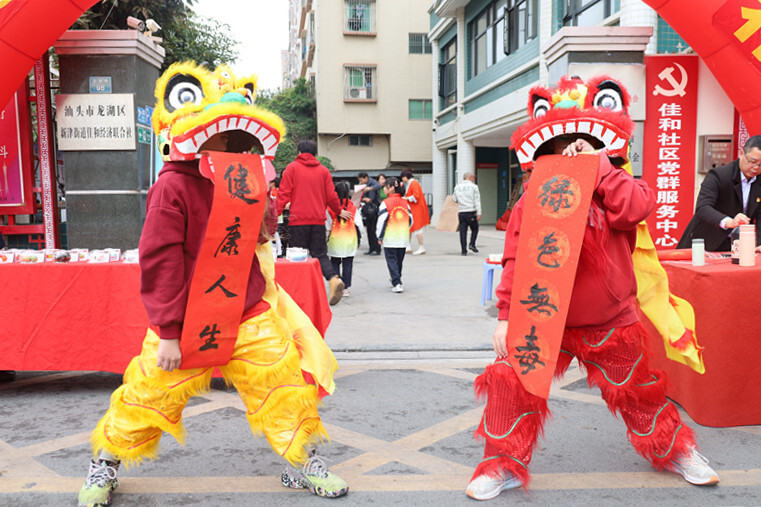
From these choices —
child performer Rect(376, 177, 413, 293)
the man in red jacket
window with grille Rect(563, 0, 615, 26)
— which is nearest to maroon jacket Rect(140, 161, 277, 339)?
the man in red jacket

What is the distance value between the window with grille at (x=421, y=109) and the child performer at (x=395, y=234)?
2106cm

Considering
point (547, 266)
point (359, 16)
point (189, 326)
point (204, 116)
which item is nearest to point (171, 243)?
point (189, 326)

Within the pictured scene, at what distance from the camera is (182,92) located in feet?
8.86

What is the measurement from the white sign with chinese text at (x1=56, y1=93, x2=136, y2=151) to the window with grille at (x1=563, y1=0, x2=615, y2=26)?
27.7ft

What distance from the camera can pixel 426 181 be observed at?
26812 millimetres

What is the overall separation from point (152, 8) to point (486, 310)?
23.3 feet

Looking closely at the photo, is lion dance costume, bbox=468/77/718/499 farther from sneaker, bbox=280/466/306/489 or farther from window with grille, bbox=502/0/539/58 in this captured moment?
window with grille, bbox=502/0/539/58

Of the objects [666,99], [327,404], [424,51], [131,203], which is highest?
[424,51]

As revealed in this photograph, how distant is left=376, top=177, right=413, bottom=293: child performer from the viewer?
828 centimetres

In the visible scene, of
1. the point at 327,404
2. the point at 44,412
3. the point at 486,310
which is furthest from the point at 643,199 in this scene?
the point at 486,310

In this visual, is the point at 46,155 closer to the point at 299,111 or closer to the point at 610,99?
the point at 610,99

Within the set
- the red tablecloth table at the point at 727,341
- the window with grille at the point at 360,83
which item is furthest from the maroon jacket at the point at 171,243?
the window with grille at the point at 360,83

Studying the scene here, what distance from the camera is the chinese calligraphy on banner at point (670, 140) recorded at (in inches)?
290

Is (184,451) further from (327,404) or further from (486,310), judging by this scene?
(486,310)
